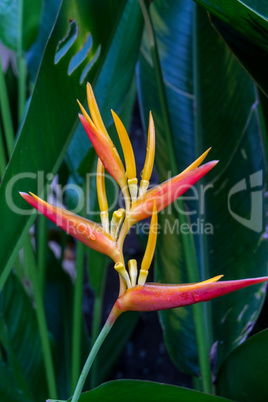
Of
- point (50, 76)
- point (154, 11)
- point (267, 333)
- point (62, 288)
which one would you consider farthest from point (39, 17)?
point (267, 333)

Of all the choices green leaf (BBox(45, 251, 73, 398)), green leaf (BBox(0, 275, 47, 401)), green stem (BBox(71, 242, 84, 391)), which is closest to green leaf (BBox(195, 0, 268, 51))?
green stem (BBox(71, 242, 84, 391))

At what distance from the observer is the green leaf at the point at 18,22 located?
0.73 metres

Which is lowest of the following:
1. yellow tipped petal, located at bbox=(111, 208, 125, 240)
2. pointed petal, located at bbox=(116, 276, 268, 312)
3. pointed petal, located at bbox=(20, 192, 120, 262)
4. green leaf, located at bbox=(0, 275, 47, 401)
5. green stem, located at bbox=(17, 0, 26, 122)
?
green leaf, located at bbox=(0, 275, 47, 401)

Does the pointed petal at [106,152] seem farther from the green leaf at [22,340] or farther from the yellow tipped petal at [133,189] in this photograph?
the green leaf at [22,340]

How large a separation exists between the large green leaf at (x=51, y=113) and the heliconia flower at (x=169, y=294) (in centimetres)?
22

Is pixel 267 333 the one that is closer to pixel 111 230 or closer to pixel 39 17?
pixel 111 230

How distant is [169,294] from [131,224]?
5cm

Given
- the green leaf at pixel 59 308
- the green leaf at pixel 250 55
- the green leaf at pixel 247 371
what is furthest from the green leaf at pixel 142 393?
the green leaf at pixel 59 308

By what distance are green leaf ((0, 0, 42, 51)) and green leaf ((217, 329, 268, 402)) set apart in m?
0.57

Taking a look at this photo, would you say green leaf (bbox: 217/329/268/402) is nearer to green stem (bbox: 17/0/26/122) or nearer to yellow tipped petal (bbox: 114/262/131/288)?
yellow tipped petal (bbox: 114/262/131/288)

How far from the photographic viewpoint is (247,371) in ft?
1.57

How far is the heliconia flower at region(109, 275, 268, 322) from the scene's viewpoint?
27cm

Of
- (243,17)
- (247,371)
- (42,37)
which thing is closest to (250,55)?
(243,17)

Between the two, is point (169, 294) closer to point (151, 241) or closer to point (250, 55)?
point (151, 241)
